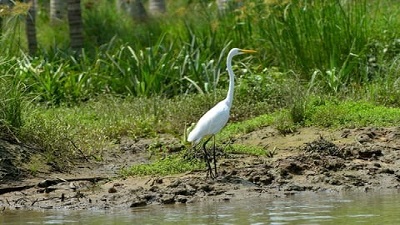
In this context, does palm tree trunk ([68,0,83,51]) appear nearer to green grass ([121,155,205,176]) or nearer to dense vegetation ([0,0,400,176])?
dense vegetation ([0,0,400,176])

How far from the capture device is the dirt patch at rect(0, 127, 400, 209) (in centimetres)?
1029

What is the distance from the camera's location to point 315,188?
1058cm

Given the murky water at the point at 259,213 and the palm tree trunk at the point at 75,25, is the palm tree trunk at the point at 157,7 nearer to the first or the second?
the palm tree trunk at the point at 75,25

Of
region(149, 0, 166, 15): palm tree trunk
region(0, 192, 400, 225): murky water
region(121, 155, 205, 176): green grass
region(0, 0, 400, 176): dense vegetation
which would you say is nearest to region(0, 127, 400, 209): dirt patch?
region(121, 155, 205, 176): green grass

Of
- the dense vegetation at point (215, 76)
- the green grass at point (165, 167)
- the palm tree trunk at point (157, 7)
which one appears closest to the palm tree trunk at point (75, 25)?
the dense vegetation at point (215, 76)

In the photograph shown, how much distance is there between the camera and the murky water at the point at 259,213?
352 inches

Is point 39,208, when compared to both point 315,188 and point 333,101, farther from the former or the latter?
point 333,101

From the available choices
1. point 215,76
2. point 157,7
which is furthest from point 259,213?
point 157,7

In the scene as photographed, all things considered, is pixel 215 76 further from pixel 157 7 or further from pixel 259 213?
pixel 157 7

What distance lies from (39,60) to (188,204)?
296 inches

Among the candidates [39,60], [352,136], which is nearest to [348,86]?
[352,136]

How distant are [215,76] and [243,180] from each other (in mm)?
5145

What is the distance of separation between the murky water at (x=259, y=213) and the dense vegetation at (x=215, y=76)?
2106mm

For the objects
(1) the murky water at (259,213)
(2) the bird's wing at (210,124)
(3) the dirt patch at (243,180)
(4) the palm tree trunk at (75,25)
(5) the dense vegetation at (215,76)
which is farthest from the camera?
(4) the palm tree trunk at (75,25)
